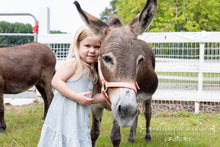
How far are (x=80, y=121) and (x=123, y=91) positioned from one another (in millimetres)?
749

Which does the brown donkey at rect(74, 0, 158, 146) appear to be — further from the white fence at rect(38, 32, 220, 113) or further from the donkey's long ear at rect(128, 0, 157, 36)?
the white fence at rect(38, 32, 220, 113)

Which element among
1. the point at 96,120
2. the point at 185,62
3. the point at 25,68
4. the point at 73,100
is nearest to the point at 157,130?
the point at 96,120

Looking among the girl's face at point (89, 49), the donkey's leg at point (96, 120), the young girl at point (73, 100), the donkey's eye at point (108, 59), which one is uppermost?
the girl's face at point (89, 49)

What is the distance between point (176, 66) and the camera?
5945 mm

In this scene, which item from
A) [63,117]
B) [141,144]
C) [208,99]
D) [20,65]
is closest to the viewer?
[63,117]

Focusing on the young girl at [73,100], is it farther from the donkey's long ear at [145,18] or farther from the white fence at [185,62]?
the white fence at [185,62]

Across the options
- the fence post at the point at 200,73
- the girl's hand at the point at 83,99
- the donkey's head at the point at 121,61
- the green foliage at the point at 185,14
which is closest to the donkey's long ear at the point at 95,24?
the donkey's head at the point at 121,61

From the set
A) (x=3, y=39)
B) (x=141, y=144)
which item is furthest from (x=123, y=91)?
(x=3, y=39)

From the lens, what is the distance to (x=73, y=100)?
2213 millimetres

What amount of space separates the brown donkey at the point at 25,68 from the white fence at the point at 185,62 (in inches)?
45.5

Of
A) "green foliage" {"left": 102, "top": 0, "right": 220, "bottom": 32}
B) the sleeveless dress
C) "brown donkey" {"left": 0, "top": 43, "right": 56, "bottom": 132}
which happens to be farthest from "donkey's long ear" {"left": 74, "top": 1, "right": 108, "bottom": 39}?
"green foliage" {"left": 102, "top": 0, "right": 220, "bottom": 32}

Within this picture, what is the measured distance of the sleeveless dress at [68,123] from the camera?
213 centimetres

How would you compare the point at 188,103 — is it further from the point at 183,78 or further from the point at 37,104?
the point at 37,104

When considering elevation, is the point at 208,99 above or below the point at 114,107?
below
